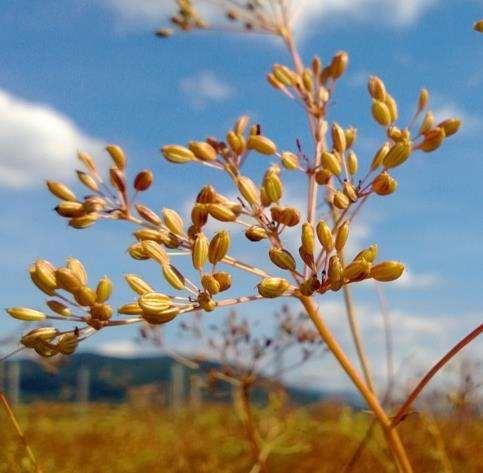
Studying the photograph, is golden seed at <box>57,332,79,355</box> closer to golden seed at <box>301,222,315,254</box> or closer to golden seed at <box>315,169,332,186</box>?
golden seed at <box>301,222,315,254</box>

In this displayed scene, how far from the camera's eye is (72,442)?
7414 mm

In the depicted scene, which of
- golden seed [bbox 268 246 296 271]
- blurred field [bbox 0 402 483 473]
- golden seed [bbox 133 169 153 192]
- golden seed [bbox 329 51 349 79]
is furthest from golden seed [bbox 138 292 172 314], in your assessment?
blurred field [bbox 0 402 483 473]

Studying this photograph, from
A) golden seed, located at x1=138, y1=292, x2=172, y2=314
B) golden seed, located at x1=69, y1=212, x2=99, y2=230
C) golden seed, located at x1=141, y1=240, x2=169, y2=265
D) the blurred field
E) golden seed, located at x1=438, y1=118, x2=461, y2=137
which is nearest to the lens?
golden seed, located at x1=138, y1=292, x2=172, y2=314

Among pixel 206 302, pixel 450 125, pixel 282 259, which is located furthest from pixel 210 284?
pixel 450 125

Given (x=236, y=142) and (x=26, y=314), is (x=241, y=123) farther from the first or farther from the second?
(x=26, y=314)

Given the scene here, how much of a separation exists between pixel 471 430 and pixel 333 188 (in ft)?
20.1

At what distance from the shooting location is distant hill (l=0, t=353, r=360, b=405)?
6.71 m

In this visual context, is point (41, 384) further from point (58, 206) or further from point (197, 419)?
point (58, 206)

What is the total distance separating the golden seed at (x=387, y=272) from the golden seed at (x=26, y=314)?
0.67 metres

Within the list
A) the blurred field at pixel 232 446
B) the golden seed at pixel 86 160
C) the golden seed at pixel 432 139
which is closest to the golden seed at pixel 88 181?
the golden seed at pixel 86 160

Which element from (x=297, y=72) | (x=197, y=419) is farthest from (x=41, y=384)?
(x=297, y=72)

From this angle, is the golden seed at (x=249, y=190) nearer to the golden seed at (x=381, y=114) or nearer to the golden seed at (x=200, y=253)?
the golden seed at (x=200, y=253)

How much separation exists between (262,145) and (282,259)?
0.46 meters

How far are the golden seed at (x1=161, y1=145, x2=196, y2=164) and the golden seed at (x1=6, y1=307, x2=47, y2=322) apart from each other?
479 mm
